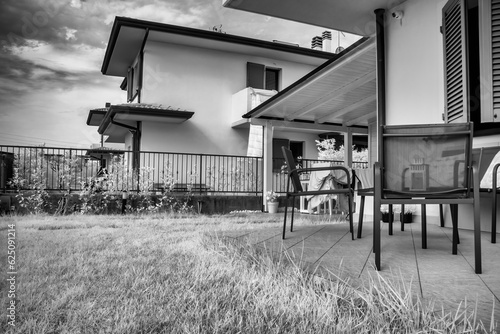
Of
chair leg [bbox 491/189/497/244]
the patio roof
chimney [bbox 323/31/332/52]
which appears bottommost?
chair leg [bbox 491/189/497/244]

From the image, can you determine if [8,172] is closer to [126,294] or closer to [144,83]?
[144,83]

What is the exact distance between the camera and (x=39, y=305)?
2.05 metres

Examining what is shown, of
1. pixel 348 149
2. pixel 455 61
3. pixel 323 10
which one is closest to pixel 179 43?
pixel 348 149

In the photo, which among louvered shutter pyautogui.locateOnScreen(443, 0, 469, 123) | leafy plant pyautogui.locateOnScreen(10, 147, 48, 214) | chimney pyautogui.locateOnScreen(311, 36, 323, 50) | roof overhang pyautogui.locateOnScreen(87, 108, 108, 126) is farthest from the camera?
chimney pyautogui.locateOnScreen(311, 36, 323, 50)

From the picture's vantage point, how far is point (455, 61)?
13.9 ft

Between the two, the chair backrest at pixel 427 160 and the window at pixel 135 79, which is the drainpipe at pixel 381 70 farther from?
the window at pixel 135 79

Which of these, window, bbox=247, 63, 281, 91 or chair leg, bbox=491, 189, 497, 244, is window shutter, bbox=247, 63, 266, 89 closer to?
window, bbox=247, 63, 281, 91

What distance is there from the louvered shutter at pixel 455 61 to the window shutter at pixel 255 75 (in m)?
11.2

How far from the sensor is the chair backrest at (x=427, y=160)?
2.46 meters

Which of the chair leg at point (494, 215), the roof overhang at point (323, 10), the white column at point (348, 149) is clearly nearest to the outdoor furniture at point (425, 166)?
the chair leg at point (494, 215)

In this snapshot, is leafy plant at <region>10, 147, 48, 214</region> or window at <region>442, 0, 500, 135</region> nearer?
window at <region>442, 0, 500, 135</region>

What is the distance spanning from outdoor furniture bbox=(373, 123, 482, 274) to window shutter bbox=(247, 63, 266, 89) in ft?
43.1

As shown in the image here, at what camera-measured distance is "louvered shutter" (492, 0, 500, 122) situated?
3.75 metres

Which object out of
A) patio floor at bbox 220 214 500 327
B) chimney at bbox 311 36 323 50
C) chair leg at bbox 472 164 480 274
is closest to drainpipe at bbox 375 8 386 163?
patio floor at bbox 220 214 500 327
